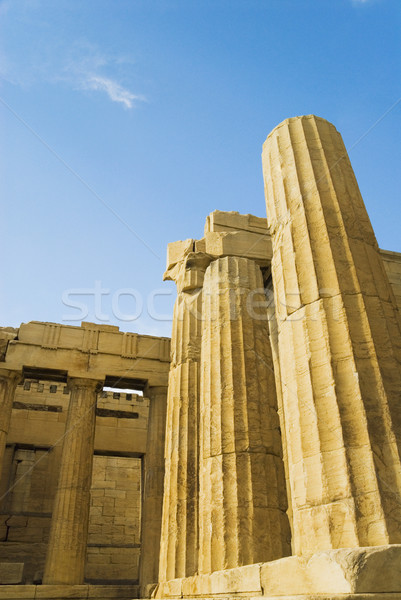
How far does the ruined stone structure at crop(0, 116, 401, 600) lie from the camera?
5.54m

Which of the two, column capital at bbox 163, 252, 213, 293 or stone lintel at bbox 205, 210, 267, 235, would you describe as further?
stone lintel at bbox 205, 210, 267, 235

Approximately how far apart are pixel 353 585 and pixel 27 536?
68.7 feet

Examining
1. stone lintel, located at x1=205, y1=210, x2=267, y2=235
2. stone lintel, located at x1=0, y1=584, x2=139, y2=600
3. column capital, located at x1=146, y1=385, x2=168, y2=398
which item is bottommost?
stone lintel, located at x1=0, y1=584, x2=139, y2=600

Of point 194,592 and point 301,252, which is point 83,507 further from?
point 301,252

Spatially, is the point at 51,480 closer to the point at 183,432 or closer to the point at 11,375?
the point at 11,375

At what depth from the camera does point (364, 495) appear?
537cm

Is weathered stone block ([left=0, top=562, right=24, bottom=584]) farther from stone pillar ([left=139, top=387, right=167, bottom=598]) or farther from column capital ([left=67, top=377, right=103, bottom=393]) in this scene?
column capital ([left=67, top=377, right=103, bottom=393])

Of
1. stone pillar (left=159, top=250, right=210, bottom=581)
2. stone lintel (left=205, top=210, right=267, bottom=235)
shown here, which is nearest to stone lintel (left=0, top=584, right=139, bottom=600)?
stone pillar (left=159, top=250, right=210, bottom=581)

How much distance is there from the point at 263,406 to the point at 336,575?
6.13 metres

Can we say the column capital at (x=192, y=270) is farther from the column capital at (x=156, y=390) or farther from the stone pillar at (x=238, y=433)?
the column capital at (x=156, y=390)

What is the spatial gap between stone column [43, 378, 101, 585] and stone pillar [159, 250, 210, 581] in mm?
5950

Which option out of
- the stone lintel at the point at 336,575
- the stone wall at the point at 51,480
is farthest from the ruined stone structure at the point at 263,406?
the stone wall at the point at 51,480

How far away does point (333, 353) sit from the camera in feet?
20.9

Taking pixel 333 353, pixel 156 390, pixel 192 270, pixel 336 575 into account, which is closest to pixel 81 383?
pixel 156 390
